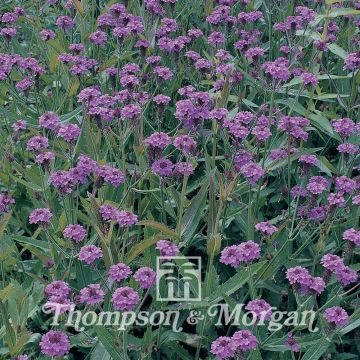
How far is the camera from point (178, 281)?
1.95m

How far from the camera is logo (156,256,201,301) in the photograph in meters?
1.87

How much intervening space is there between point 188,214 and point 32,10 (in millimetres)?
A: 2168

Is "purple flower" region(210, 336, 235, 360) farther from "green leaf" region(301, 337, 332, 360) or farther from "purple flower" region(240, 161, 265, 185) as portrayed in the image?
"purple flower" region(240, 161, 265, 185)

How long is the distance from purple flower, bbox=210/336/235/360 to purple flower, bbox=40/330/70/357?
0.34 m

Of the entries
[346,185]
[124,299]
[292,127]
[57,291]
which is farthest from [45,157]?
[346,185]

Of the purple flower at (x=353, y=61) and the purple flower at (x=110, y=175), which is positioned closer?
the purple flower at (x=110, y=175)

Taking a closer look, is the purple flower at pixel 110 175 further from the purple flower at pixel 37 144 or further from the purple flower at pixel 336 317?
the purple flower at pixel 336 317

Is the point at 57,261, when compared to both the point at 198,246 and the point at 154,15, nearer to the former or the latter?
the point at 198,246

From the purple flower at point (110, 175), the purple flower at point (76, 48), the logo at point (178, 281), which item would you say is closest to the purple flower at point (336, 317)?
the logo at point (178, 281)

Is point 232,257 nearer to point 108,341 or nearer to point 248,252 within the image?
point 248,252

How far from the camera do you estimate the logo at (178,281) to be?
187 centimetres

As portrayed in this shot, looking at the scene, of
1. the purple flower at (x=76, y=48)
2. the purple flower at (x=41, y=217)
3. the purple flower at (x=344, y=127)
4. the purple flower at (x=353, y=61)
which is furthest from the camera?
the purple flower at (x=76, y=48)

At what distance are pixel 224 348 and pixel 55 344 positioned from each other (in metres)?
0.38

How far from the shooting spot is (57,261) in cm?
200
